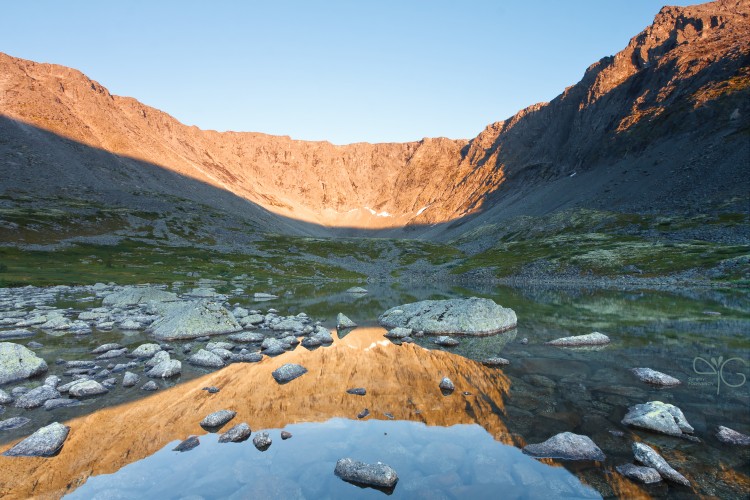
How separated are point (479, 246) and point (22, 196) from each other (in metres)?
182

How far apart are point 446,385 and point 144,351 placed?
1489 cm

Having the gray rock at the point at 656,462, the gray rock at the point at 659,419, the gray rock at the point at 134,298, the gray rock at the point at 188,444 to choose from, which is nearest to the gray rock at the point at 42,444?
the gray rock at the point at 188,444

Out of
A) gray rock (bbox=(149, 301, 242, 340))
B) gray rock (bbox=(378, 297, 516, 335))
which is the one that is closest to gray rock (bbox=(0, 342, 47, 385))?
gray rock (bbox=(149, 301, 242, 340))

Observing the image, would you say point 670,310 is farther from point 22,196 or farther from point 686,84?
point 22,196

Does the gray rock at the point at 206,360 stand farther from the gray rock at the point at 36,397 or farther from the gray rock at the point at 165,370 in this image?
the gray rock at the point at 36,397

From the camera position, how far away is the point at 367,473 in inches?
349

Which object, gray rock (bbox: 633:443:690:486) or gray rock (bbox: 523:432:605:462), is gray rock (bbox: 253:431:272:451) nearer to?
gray rock (bbox: 523:432:605:462)

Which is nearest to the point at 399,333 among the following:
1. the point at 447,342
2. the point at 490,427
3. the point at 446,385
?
the point at 447,342

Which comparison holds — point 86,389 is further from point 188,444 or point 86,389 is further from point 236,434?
point 236,434

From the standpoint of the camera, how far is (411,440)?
35.6 ft

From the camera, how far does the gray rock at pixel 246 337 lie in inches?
908

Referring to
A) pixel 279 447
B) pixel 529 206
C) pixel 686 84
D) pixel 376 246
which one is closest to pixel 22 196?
pixel 376 246

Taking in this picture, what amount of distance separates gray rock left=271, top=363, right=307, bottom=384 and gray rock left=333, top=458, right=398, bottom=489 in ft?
23.6

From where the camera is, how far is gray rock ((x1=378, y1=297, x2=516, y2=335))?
26547 mm
